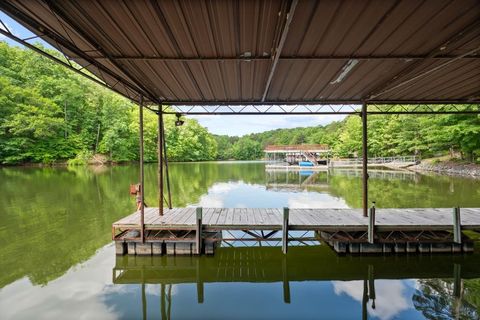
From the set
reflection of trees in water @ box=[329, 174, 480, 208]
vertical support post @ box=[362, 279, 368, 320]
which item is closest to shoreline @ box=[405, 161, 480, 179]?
reflection of trees in water @ box=[329, 174, 480, 208]

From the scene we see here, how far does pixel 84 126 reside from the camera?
124ft

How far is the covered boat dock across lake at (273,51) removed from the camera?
2947 millimetres

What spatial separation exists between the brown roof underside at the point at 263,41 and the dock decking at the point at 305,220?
320 cm

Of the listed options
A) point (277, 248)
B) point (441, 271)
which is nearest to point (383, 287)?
point (441, 271)

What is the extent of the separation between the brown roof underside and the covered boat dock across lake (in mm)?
18

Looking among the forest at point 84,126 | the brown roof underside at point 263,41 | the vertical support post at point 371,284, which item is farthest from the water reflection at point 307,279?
the forest at point 84,126

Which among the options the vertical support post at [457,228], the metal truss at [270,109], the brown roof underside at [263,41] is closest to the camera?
the brown roof underside at [263,41]

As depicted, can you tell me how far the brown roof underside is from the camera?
2.91 m

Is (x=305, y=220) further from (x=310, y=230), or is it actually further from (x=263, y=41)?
(x=263, y=41)

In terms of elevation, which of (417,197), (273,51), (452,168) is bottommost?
(417,197)

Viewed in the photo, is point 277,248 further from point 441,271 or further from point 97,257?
point 97,257

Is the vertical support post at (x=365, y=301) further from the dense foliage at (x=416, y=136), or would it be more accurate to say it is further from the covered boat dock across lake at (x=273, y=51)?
the dense foliage at (x=416, y=136)

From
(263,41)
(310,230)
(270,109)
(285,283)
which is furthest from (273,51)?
(285,283)

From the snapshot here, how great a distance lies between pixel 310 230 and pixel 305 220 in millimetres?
391
